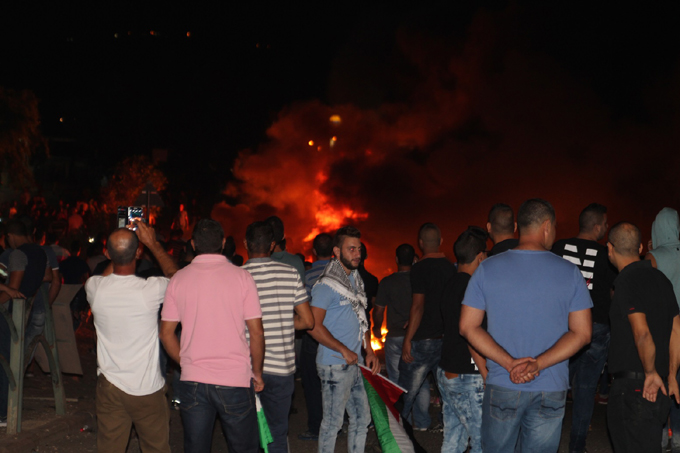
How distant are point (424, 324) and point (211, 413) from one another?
9.20 ft

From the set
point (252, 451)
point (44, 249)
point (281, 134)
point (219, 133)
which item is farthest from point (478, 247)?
point (219, 133)

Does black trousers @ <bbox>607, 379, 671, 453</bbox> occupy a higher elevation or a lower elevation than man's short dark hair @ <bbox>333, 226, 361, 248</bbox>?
lower

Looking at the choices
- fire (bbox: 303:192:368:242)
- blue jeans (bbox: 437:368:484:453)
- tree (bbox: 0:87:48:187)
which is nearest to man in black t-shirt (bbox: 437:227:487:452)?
blue jeans (bbox: 437:368:484:453)

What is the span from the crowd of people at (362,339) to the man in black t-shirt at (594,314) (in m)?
0.02

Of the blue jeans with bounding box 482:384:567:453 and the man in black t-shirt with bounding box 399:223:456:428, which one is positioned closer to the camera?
the blue jeans with bounding box 482:384:567:453

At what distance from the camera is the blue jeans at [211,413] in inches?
165

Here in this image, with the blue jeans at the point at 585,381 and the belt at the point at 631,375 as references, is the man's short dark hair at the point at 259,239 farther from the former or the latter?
the blue jeans at the point at 585,381

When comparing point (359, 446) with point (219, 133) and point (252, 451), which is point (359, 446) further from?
point (219, 133)

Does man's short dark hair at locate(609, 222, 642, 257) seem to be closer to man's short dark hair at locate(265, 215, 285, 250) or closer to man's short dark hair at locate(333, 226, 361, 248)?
man's short dark hair at locate(333, 226, 361, 248)

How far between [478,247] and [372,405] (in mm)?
1554

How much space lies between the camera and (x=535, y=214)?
13.1ft

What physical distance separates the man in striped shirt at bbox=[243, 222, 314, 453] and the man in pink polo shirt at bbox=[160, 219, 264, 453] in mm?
587

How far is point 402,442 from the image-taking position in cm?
543

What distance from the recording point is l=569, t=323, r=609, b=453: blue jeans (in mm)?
6043
